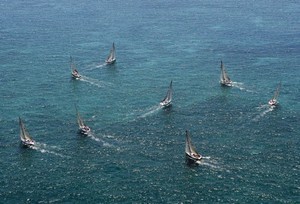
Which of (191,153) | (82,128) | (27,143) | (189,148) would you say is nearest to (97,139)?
(82,128)

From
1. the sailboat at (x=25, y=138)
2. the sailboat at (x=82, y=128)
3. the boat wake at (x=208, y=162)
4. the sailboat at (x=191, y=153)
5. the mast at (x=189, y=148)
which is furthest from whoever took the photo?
the sailboat at (x=82, y=128)

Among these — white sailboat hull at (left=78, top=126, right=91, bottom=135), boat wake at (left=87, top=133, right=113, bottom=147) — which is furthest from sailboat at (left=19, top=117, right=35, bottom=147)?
boat wake at (left=87, top=133, right=113, bottom=147)

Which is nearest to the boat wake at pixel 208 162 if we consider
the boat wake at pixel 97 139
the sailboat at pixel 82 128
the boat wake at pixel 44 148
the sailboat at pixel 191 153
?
the sailboat at pixel 191 153

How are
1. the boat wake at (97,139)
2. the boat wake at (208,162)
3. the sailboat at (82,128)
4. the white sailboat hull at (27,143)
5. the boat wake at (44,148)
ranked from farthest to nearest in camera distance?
the sailboat at (82,128) < the boat wake at (97,139) < the white sailboat hull at (27,143) < the boat wake at (44,148) < the boat wake at (208,162)

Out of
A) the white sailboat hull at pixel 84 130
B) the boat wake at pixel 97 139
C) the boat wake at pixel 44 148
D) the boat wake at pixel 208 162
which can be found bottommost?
the boat wake at pixel 208 162

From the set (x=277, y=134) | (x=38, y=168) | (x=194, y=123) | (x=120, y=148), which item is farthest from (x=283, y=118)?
(x=38, y=168)

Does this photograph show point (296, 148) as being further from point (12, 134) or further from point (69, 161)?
point (12, 134)

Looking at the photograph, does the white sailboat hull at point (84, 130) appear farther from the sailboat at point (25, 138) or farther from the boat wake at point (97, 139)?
the sailboat at point (25, 138)

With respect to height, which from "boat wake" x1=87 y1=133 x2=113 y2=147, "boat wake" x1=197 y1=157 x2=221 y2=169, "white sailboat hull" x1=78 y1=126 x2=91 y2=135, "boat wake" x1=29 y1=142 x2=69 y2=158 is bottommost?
"boat wake" x1=197 y1=157 x2=221 y2=169

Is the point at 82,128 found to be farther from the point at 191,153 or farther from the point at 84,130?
the point at 191,153

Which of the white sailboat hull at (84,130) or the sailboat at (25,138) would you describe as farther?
the white sailboat hull at (84,130)

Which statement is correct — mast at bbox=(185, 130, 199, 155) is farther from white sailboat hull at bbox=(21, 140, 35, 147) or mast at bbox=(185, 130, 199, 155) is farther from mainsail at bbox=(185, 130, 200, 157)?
white sailboat hull at bbox=(21, 140, 35, 147)
